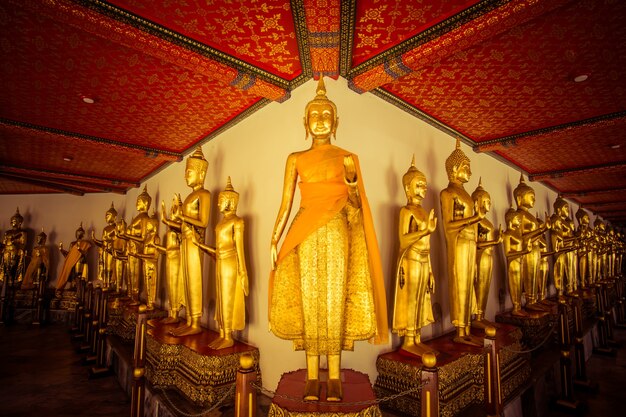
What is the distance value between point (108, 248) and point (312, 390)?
286 inches

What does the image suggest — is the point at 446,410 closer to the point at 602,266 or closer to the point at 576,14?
the point at 576,14

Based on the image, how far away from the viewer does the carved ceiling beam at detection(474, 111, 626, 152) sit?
4.61 metres

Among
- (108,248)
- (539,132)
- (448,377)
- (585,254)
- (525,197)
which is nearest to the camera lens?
(448,377)

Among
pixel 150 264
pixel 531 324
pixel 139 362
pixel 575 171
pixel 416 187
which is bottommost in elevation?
pixel 531 324

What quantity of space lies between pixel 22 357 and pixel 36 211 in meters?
7.21

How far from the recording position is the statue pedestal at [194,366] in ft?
10.5

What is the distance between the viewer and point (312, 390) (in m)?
2.35

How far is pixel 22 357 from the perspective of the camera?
6359 millimetres

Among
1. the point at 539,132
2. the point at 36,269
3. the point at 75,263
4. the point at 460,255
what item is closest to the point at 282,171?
the point at 460,255

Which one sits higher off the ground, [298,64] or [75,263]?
[298,64]

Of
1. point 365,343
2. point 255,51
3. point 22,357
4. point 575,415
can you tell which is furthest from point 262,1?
point 22,357

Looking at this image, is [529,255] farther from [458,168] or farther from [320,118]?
[320,118]

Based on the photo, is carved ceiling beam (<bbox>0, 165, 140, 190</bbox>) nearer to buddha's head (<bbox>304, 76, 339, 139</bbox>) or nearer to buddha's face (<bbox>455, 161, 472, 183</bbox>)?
buddha's head (<bbox>304, 76, 339, 139</bbox>)

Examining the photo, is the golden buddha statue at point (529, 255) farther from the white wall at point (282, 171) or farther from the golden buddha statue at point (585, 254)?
the golden buddha statue at point (585, 254)
